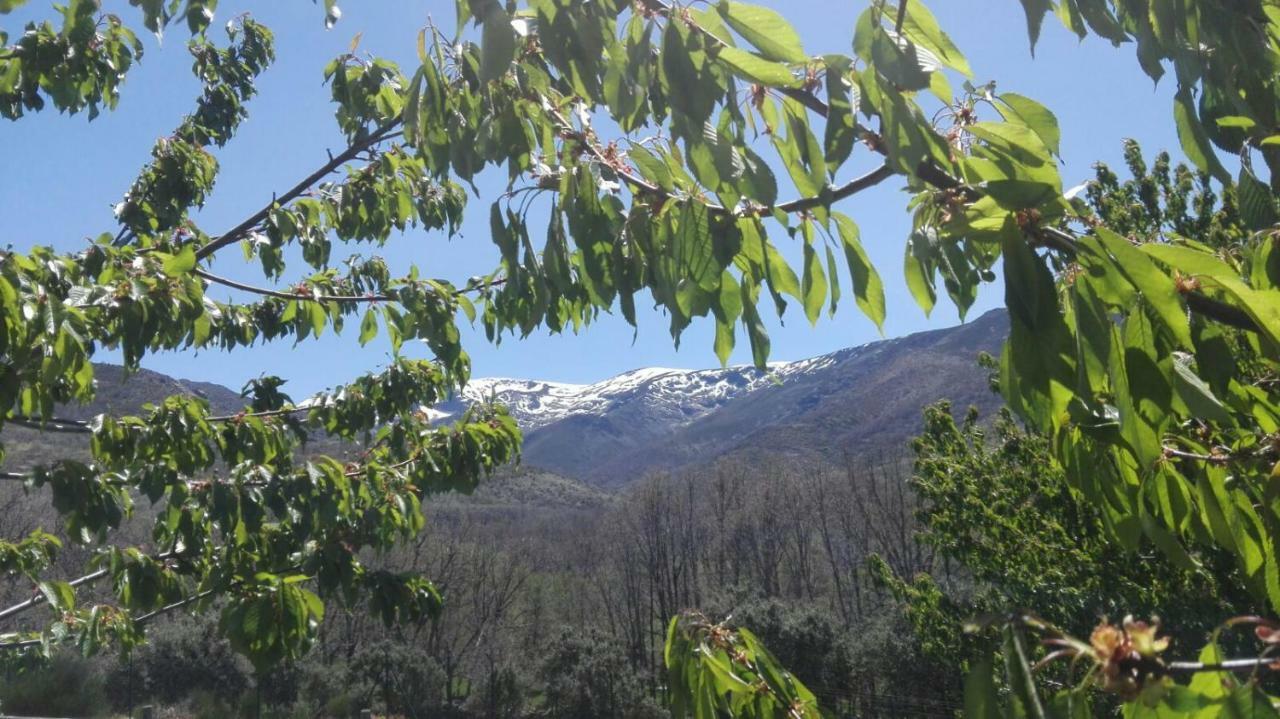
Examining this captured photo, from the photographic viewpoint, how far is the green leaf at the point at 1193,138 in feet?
3.52

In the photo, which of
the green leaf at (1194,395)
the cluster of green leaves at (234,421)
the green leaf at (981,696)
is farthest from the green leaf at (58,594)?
the green leaf at (1194,395)

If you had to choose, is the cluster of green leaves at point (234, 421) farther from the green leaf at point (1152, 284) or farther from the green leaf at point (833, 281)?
the green leaf at point (1152, 284)

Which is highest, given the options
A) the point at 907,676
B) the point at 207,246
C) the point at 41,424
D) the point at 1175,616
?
the point at 207,246

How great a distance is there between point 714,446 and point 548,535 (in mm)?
126099

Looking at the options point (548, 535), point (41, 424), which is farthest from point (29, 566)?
point (548, 535)

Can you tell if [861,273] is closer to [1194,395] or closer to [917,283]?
[917,283]

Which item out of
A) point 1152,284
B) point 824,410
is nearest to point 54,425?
point 1152,284

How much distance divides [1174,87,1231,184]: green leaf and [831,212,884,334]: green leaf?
1.39 feet

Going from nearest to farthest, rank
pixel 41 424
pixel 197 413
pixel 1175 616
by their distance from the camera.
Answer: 1. pixel 41 424
2. pixel 197 413
3. pixel 1175 616

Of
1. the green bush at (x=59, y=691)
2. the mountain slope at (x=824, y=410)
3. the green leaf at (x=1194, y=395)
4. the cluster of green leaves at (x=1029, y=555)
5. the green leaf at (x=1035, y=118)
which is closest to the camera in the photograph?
the green leaf at (x=1194, y=395)

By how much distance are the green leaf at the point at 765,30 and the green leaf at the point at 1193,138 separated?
1.79ft

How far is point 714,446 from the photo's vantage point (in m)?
179

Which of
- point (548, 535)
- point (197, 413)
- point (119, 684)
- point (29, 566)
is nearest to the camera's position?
point (197, 413)

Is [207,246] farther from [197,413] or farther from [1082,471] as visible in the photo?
[1082,471]
